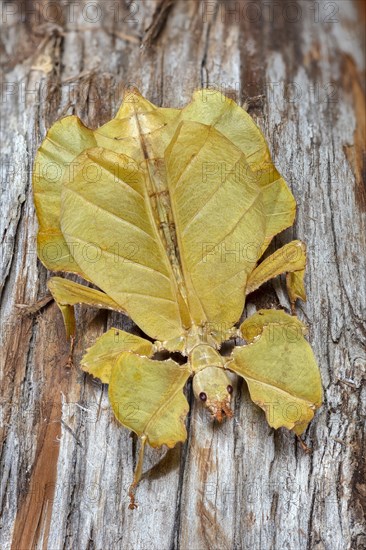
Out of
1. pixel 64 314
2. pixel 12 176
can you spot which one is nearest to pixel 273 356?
pixel 64 314

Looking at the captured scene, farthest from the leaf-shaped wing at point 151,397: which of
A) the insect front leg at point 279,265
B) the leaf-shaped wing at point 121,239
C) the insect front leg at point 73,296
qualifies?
the insect front leg at point 279,265

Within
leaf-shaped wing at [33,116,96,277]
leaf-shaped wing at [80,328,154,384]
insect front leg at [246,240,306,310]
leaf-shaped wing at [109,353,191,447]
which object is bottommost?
leaf-shaped wing at [109,353,191,447]

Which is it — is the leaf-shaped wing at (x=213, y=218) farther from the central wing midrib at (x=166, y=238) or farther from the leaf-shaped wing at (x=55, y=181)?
the leaf-shaped wing at (x=55, y=181)

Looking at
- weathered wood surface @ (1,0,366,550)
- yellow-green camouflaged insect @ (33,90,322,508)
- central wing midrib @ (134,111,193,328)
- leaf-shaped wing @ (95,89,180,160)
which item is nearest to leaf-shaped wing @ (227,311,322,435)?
yellow-green camouflaged insect @ (33,90,322,508)

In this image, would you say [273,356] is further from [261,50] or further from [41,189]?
[261,50]

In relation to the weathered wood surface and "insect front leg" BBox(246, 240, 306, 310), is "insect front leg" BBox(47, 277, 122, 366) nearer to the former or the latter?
the weathered wood surface

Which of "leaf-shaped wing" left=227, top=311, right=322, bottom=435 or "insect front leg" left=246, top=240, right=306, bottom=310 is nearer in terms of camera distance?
"leaf-shaped wing" left=227, top=311, right=322, bottom=435
